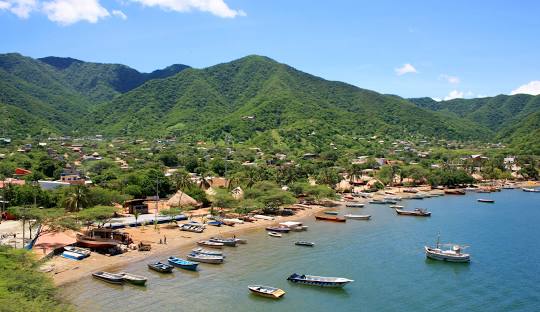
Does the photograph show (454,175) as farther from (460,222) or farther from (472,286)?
(472,286)

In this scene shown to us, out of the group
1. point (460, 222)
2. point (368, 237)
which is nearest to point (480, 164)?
point (460, 222)

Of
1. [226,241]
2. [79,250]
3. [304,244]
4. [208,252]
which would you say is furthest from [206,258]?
[304,244]

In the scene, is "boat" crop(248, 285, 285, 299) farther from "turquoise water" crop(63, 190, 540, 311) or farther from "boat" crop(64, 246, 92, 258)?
"boat" crop(64, 246, 92, 258)

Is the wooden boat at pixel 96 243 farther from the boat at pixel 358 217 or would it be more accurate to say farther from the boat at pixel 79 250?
the boat at pixel 358 217

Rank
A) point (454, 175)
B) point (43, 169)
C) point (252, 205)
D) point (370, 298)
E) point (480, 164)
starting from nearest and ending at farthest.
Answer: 1. point (370, 298)
2. point (252, 205)
3. point (43, 169)
4. point (454, 175)
5. point (480, 164)

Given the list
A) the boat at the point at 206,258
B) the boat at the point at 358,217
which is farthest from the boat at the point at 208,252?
the boat at the point at 358,217

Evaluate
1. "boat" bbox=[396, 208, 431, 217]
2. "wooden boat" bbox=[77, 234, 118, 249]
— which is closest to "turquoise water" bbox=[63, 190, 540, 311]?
"wooden boat" bbox=[77, 234, 118, 249]
